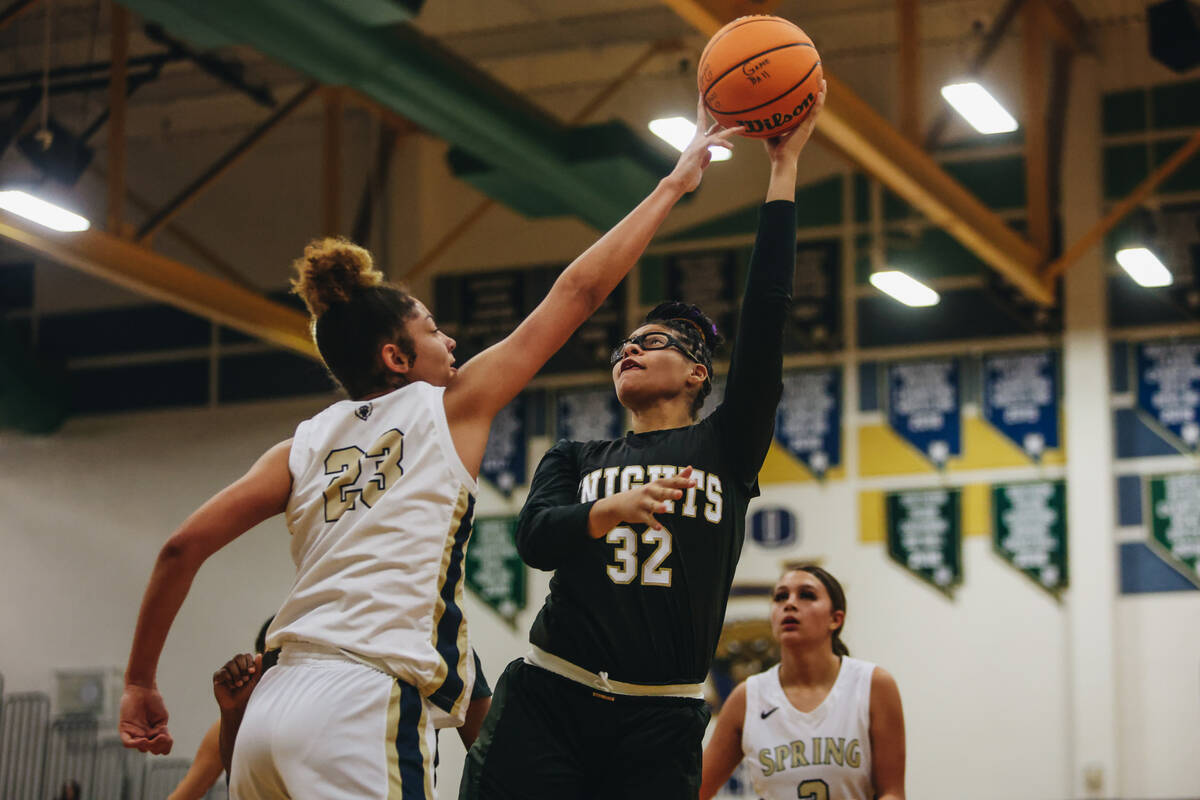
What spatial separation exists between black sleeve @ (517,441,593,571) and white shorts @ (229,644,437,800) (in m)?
0.83

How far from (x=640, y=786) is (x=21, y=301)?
47.1 feet

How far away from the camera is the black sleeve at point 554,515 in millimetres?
4066

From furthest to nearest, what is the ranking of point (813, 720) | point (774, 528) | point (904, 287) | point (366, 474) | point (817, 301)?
point (817, 301)
point (774, 528)
point (904, 287)
point (813, 720)
point (366, 474)

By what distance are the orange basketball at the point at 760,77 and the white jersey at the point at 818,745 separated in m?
2.66

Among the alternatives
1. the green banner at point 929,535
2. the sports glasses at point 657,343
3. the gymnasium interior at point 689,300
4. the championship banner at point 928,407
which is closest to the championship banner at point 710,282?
the gymnasium interior at point 689,300

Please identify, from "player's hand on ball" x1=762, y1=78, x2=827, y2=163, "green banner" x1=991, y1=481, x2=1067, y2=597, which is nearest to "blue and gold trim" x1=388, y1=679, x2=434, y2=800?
"player's hand on ball" x1=762, y1=78, x2=827, y2=163

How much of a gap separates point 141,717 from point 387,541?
2.09ft

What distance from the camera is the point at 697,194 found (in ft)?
47.9

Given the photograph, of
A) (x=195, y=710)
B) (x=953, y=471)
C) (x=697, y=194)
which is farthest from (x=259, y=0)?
(x=195, y=710)

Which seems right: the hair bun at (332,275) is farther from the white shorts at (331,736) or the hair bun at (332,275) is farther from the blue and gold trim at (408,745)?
the blue and gold trim at (408,745)

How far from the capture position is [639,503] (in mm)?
3627

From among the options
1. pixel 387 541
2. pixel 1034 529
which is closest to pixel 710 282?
pixel 1034 529

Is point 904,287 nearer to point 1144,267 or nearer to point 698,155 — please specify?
point 1144,267

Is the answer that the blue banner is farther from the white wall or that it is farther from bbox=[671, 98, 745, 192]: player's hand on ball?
bbox=[671, 98, 745, 192]: player's hand on ball
